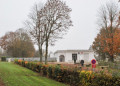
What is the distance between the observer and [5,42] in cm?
5703

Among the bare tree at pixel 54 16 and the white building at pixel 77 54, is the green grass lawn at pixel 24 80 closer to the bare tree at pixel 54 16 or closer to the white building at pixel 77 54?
the bare tree at pixel 54 16

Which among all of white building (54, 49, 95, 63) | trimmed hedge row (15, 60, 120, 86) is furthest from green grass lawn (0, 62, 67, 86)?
white building (54, 49, 95, 63)

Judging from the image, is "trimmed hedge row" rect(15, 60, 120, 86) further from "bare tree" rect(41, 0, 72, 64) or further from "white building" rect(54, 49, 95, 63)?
"white building" rect(54, 49, 95, 63)

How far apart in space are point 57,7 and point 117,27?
1494 cm

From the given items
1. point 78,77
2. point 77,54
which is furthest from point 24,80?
point 77,54

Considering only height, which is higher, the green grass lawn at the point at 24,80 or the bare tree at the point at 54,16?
the bare tree at the point at 54,16

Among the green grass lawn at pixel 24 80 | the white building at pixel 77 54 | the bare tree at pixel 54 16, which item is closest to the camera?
the green grass lawn at pixel 24 80

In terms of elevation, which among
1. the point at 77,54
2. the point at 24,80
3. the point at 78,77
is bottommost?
the point at 24,80

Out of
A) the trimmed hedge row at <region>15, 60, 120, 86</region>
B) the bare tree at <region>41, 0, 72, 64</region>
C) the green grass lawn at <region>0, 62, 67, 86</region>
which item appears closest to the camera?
the trimmed hedge row at <region>15, 60, 120, 86</region>

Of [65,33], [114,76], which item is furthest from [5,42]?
[114,76]

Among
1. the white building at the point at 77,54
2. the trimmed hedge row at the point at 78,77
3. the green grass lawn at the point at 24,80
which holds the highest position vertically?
the white building at the point at 77,54

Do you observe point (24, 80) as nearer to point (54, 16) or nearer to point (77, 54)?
point (54, 16)

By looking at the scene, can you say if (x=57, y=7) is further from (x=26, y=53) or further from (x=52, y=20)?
(x=26, y=53)

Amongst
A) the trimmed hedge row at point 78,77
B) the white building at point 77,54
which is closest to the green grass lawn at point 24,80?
the trimmed hedge row at point 78,77
